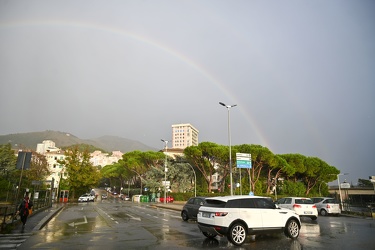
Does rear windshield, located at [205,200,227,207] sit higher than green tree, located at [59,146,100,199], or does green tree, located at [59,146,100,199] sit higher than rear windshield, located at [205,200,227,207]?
green tree, located at [59,146,100,199]

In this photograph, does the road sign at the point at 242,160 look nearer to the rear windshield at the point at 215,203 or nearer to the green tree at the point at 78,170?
the rear windshield at the point at 215,203

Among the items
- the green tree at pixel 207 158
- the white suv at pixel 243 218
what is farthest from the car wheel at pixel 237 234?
the green tree at pixel 207 158

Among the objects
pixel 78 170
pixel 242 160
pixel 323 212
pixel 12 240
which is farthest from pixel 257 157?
pixel 12 240

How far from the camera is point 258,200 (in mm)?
9859

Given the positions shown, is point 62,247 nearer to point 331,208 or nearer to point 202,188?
point 331,208

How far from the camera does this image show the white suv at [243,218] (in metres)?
8.97

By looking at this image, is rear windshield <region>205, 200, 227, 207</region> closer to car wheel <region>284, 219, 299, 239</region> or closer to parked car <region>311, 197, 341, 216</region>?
car wheel <region>284, 219, 299, 239</region>

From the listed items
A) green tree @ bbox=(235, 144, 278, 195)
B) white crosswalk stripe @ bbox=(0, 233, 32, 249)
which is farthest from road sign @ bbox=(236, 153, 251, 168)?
white crosswalk stripe @ bbox=(0, 233, 32, 249)

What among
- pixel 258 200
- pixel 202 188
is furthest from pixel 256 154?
pixel 258 200

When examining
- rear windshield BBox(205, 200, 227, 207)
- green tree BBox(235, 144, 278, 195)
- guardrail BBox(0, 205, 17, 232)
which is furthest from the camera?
green tree BBox(235, 144, 278, 195)

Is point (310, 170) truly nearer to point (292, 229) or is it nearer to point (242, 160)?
point (242, 160)

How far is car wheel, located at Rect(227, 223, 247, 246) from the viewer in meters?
8.91

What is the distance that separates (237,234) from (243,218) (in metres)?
0.58

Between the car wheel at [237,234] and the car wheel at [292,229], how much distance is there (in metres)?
2.04
